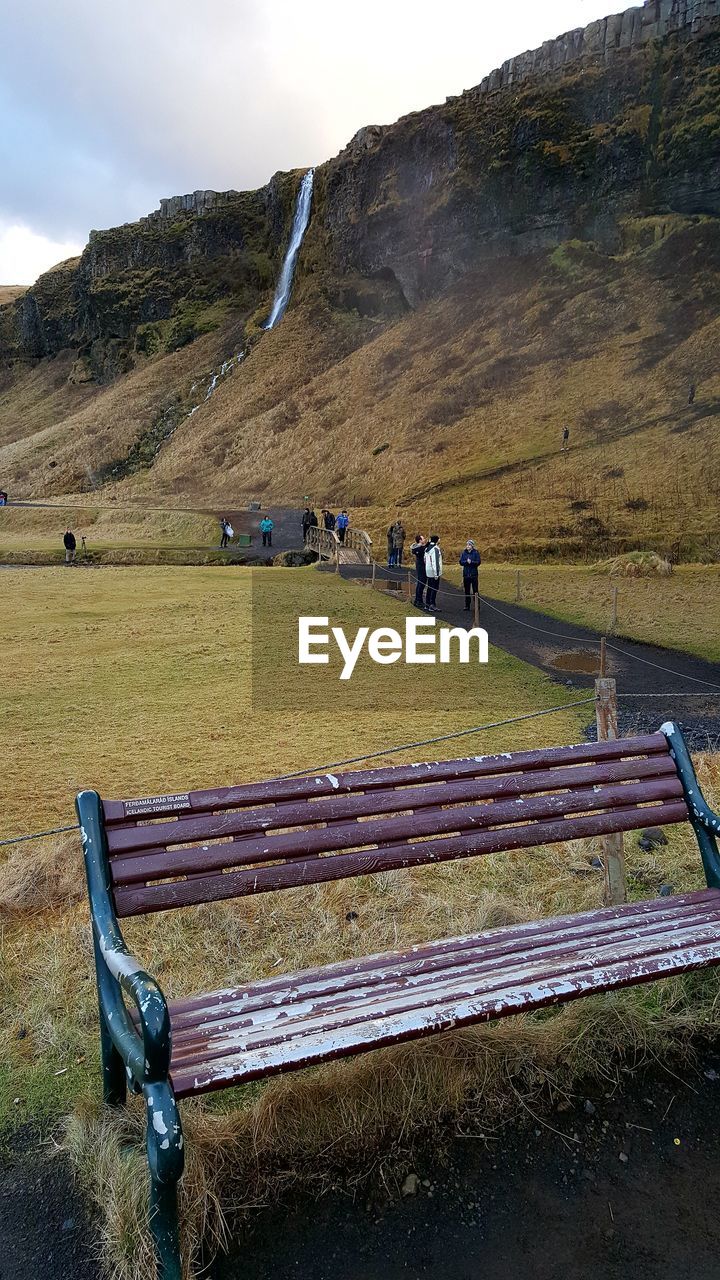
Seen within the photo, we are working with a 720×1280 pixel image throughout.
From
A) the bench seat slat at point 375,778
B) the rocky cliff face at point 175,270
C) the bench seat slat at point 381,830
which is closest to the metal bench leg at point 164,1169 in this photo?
the bench seat slat at point 381,830

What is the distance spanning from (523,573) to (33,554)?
59.3ft

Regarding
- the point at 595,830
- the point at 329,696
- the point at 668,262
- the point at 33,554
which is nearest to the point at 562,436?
the point at 668,262

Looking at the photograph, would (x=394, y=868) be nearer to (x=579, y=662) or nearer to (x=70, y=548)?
(x=579, y=662)

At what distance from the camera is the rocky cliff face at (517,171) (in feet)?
191

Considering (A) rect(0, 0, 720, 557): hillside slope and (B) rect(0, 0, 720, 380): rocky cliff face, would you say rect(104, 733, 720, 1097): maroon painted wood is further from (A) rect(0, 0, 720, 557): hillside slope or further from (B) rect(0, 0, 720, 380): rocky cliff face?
(B) rect(0, 0, 720, 380): rocky cliff face

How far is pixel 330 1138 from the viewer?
90.5 inches

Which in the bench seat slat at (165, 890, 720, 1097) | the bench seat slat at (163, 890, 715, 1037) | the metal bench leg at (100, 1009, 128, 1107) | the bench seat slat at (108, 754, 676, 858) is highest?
the bench seat slat at (108, 754, 676, 858)

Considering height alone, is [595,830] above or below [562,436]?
below

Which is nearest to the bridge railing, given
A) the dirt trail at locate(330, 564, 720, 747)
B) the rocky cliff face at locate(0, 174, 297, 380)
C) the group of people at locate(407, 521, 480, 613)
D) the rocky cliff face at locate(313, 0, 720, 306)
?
the group of people at locate(407, 521, 480, 613)

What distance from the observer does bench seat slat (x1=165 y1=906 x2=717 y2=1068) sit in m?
2.16

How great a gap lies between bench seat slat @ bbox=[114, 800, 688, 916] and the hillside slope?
25.1 meters

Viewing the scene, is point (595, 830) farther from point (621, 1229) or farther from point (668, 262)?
point (668, 262)

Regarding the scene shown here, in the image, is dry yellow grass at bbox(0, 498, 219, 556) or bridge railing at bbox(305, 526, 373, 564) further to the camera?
dry yellow grass at bbox(0, 498, 219, 556)

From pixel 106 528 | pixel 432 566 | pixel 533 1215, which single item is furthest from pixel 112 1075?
pixel 106 528
